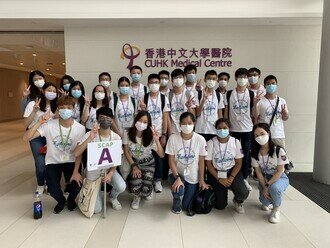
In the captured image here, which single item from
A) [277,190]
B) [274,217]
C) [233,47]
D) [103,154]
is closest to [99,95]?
[103,154]

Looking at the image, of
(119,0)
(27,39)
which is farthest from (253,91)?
(27,39)

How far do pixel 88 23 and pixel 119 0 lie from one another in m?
0.73

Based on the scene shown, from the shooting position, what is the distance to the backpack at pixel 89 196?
123 inches

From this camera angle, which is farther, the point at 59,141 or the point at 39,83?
the point at 39,83

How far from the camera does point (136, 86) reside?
4258 mm

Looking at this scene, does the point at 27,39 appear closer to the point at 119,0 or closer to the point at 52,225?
the point at 119,0

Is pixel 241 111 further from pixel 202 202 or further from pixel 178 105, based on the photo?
pixel 202 202

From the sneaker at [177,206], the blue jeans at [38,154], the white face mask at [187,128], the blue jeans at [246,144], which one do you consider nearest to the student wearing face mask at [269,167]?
the white face mask at [187,128]

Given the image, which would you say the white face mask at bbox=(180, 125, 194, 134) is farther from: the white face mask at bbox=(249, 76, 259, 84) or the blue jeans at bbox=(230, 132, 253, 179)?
the white face mask at bbox=(249, 76, 259, 84)

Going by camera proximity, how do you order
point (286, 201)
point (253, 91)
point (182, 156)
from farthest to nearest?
point (253, 91)
point (286, 201)
point (182, 156)

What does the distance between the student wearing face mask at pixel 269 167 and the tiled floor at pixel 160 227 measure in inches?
8.0

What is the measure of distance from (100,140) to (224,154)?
4.62 feet

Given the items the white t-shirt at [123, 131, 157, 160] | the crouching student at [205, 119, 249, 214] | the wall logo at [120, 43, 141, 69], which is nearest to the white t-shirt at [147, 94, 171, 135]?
the white t-shirt at [123, 131, 157, 160]

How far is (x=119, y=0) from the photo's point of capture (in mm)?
4875
